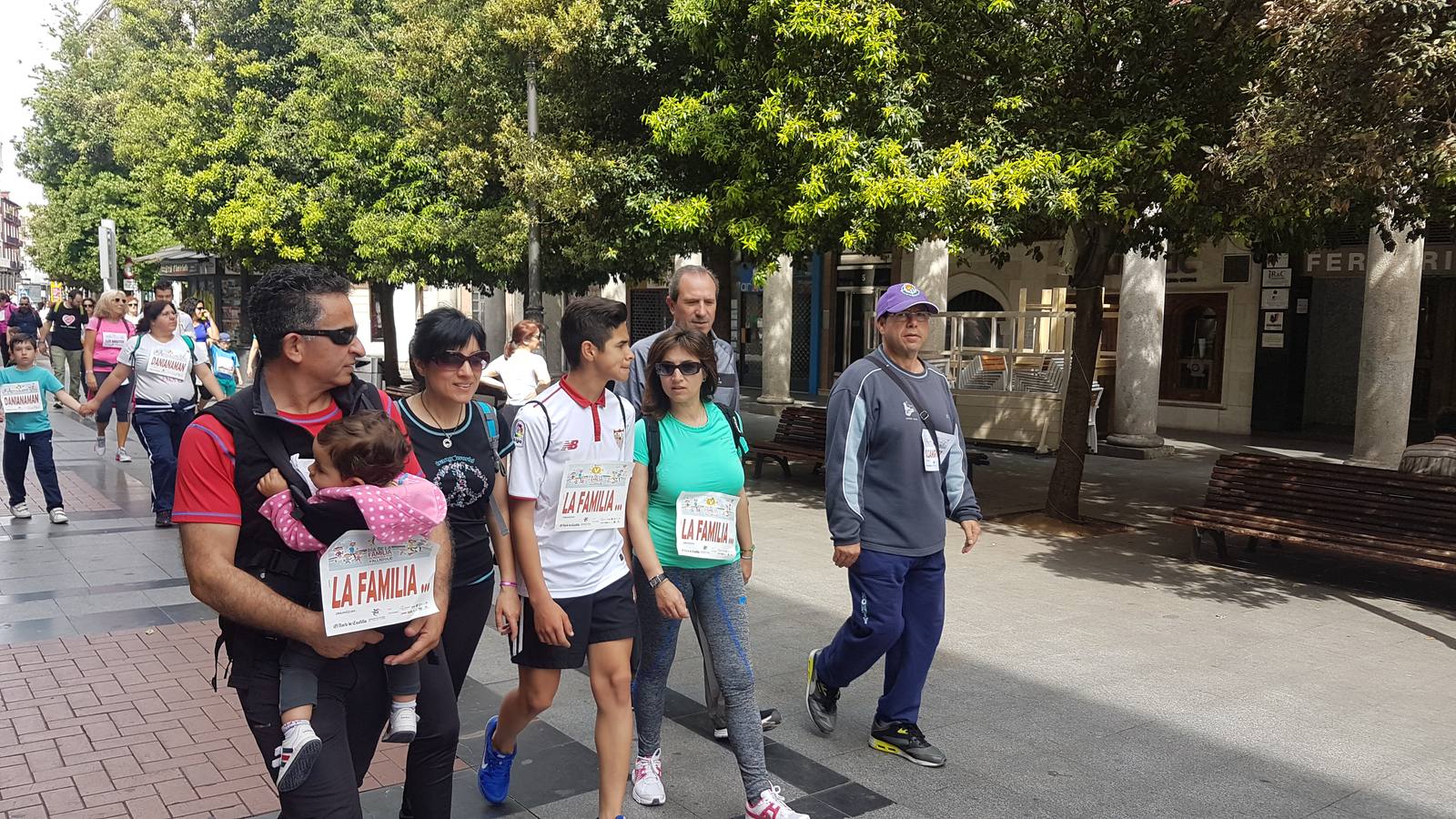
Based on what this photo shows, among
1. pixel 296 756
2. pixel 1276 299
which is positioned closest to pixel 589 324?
pixel 296 756

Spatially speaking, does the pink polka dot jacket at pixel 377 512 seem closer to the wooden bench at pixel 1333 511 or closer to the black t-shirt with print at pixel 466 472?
the black t-shirt with print at pixel 466 472

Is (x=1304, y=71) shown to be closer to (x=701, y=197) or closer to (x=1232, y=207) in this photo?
(x=1232, y=207)

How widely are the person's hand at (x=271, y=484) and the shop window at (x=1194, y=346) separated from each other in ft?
57.7

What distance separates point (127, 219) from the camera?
35.4 metres

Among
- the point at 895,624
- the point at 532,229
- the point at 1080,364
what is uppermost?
the point at 532,229

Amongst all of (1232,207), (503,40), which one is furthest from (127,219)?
(1232,207)

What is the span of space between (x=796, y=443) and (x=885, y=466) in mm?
8230

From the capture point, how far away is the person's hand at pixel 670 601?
3666mm

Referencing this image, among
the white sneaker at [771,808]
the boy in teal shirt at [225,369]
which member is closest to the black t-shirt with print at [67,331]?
the boy in teal shirt at [225,369]

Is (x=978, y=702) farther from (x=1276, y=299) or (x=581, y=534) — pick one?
(x=1276, y=299)

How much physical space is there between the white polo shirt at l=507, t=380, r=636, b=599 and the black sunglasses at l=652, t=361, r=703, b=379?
12.5 inches

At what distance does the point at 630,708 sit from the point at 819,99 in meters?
6.71

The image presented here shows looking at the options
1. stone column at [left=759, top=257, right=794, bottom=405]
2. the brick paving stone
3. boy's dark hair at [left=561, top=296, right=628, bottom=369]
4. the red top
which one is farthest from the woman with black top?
stone column at [left=759, top=257, right=794, bottom=405]

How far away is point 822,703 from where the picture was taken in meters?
4.73
